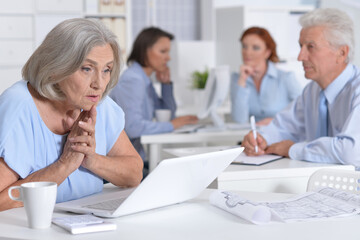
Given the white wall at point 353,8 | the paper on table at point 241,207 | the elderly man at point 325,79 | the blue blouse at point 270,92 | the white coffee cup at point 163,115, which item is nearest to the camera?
the paper on table at point 241,207

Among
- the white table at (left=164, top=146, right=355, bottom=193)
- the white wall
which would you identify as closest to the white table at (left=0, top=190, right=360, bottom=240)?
the white table at (left=164, top=146, right=355, bottom=193)

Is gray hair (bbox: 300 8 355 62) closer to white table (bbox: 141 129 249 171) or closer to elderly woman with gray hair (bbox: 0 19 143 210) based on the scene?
white table (bbox: 141 129 249 171)

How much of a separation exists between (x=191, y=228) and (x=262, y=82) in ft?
10.1

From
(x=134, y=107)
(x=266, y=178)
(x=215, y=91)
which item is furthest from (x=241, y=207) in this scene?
(x=134, y=107)

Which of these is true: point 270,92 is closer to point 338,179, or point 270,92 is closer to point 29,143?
point 338,179

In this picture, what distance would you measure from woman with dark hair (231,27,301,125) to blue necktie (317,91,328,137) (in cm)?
145

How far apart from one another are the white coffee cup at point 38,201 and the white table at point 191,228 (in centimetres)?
2

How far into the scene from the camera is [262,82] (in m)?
4.40

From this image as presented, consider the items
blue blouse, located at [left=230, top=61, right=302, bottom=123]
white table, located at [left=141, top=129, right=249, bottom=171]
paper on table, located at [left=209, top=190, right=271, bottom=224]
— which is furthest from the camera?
blue blouse, located at [left=230, top=61, right=302, bottom=123]

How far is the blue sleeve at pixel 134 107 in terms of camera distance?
3.56m

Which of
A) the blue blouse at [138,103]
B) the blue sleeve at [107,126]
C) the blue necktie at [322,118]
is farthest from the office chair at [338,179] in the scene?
the blue blouse at [138,103]

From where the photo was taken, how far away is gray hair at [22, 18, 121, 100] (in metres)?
1.75

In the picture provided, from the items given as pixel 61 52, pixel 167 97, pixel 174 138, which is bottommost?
pixel 174 138

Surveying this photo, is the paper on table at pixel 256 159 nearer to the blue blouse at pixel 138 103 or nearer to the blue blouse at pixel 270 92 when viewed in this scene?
the blue blouse at pixel 138 103
